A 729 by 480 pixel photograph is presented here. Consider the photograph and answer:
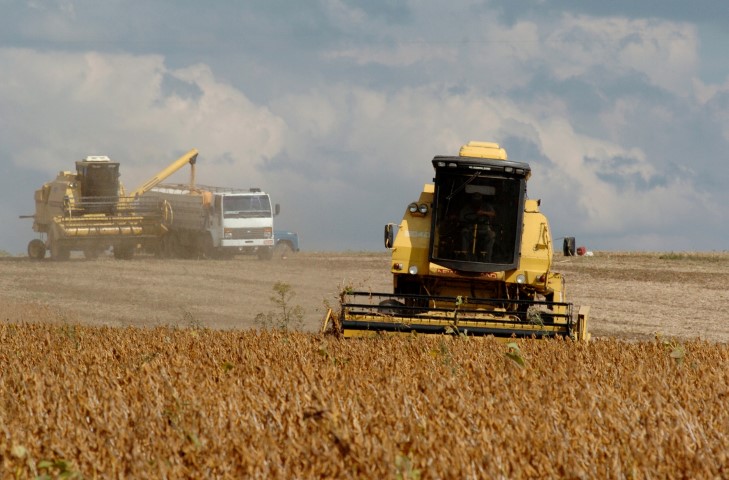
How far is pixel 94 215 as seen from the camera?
3619 centimetres

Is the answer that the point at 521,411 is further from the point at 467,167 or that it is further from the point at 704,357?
the point at 467,167

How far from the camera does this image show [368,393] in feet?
22.4

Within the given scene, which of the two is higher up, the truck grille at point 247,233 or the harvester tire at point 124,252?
the truck grille at point 247,233

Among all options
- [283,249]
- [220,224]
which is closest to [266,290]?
[220,224]

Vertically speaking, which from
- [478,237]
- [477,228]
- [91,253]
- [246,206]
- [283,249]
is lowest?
[91,253]

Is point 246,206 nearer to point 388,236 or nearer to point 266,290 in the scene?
point 266,290

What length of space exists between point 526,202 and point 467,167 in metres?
1.11

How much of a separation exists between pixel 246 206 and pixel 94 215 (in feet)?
17.0

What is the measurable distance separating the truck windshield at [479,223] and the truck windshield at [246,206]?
24682 millimetres

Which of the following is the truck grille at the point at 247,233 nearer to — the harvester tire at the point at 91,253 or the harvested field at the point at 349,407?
the harvester tire at the point at 91,253

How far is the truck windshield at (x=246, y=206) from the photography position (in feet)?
124

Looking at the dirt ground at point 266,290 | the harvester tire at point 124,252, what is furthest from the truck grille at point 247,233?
the harvester tire at point 124,252

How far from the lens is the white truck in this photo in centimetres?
3788

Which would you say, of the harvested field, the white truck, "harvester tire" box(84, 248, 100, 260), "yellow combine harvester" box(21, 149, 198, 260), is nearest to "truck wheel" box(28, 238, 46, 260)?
"yellow combine harvester" box(21, 149, 198, 260)
